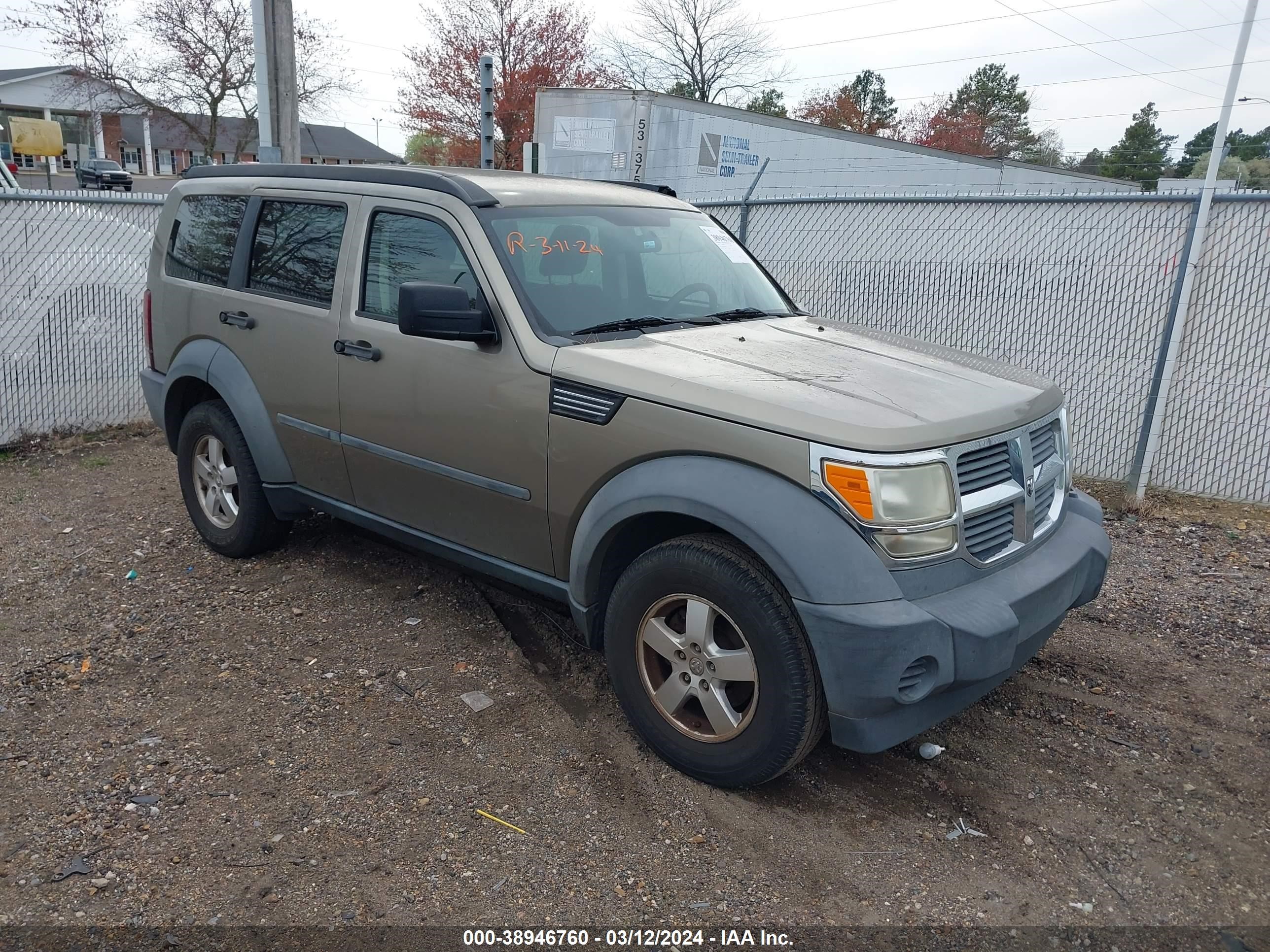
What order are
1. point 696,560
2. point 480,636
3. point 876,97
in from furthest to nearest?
point 876,97, point 480,636, point 696,560

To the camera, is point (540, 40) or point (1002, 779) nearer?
point (1002, 779)

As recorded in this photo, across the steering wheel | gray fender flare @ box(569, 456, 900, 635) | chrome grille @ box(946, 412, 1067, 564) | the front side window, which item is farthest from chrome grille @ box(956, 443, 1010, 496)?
the front side window

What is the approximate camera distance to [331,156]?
76312mm

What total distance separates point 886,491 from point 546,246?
181cm

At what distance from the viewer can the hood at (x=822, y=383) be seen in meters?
2.87

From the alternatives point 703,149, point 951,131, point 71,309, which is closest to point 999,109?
point 951,131

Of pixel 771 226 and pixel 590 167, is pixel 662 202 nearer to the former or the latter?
pixel 771 226

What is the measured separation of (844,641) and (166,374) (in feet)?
13.8

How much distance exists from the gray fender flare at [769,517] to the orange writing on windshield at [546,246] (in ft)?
3.66

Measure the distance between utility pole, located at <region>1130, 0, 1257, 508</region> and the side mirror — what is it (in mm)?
5026

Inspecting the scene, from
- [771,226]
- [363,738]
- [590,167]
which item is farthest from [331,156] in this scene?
[363,738]

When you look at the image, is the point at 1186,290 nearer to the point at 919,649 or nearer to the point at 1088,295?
the point at 1088,295

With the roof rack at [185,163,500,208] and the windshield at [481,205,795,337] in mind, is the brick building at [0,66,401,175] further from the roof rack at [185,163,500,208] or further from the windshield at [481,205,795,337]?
the windshield at [481,205,795,337]

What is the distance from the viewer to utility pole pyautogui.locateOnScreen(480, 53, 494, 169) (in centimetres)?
853
